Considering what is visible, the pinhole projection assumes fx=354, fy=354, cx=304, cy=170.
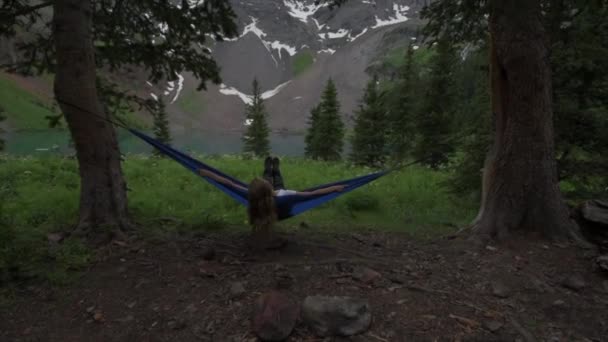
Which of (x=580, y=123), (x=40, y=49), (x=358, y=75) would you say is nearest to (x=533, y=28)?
(x=580, y=123)

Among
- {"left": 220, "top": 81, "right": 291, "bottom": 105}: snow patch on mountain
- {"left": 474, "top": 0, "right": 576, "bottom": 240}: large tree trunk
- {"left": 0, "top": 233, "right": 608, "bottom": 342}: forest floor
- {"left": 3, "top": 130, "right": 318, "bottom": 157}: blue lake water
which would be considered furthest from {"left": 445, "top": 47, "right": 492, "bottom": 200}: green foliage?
{"left": 220, "top": 81, "right": 291, "bottom": 105}: snow patch on mountain

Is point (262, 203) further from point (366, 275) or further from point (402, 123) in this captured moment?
point (402, 123)

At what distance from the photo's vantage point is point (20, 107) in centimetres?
6456

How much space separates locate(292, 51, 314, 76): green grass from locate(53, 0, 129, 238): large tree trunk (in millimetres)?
138967

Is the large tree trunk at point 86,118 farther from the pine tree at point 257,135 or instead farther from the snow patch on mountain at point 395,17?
the snow patch on mountain at point 395,17

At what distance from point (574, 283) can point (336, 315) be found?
199 cm

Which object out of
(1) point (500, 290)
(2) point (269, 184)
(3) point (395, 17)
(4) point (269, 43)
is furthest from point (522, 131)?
(3) point (395, 17)

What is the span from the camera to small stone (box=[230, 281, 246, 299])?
2.60 metres

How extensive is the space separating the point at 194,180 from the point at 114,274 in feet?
13.2

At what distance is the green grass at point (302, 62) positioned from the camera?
141 meters

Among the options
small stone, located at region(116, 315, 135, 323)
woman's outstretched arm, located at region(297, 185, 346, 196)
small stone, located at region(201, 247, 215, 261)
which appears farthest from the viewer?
woman's outstretched arm, located at region(297, 185, 346, 196)

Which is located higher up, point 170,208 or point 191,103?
point 191,103

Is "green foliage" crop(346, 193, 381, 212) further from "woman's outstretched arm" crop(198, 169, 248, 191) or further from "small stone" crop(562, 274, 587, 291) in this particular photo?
"small stone" crop(562, 274, 587, 291)

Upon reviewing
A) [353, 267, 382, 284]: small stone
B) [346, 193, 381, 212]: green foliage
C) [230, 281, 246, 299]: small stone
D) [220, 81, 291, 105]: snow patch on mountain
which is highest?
[220, 81, 291, 105]: snow patch on mountain
